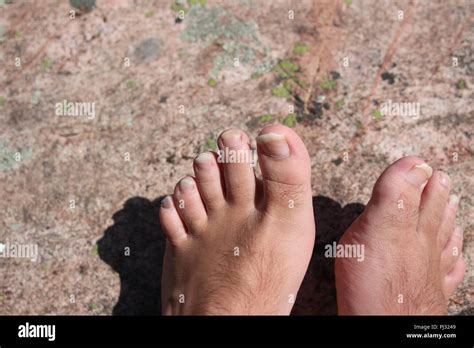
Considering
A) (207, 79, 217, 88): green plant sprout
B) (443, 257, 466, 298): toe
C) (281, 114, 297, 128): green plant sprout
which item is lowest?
(443, 257, 466, 298): toe

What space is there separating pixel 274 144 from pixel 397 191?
2.00 feet

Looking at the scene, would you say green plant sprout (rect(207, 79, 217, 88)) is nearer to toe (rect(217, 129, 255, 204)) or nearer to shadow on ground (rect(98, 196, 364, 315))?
toe (rect(217, 129, 255, 204))

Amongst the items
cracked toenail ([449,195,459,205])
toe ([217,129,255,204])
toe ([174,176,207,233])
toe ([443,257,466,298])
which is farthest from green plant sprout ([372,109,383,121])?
toe ([174,176,207,233])

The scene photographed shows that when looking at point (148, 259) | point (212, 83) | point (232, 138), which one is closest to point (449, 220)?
point (232, 138)

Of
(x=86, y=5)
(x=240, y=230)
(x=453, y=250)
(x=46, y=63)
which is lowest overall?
(x=453, y=250)

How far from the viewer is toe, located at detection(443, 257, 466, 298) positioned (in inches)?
109

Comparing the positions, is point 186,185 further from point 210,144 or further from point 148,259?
point 148,259

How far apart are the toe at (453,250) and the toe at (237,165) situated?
3.30 ft

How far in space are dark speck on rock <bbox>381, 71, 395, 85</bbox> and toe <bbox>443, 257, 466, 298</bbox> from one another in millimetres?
956

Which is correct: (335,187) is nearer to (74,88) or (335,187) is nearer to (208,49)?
(208,49)

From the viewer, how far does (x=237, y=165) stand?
2.71m

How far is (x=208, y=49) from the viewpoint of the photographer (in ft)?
10.0

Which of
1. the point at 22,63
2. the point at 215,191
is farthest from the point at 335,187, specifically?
the point at 22,63

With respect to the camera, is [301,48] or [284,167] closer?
[284,167]
